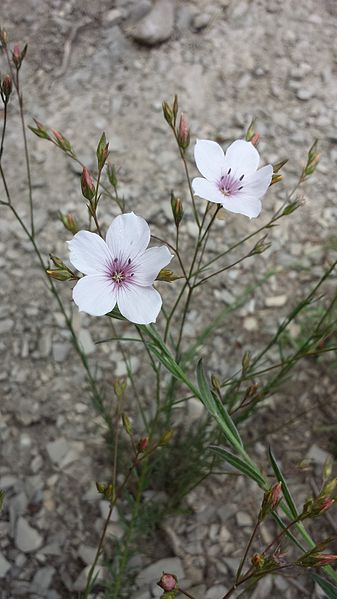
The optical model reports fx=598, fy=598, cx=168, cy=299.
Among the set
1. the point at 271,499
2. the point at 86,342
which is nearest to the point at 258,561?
the point at 271,499

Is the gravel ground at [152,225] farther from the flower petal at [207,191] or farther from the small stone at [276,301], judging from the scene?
the flower petal at [207,191]

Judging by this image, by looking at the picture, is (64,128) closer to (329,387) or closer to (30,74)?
(30,74)

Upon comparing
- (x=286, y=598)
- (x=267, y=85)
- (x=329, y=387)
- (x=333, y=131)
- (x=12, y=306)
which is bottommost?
(x=286, y=598)

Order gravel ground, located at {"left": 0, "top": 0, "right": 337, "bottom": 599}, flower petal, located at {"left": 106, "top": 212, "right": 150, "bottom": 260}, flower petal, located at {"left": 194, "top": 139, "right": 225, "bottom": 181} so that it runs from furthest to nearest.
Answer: gravel ground, located at {"left": 0, "top": 0, "right": 337, "bottom": 599}
flower petal, located at {"left": 194, "top": 139, "right": 225, "bottom": 181}
flower petal, located at {"left": 106, "top": 212, "right": 150, "bottom": 260}

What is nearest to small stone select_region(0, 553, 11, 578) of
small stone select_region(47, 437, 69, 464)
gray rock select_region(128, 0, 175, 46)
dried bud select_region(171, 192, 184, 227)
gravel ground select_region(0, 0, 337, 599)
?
gravel ground select_region(0, 0, 337, 599)

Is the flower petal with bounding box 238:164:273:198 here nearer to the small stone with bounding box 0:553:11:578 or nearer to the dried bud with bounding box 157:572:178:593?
the dried bud with bounding box 157:572:178:593

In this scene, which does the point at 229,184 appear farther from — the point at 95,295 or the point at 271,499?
the point at 271,499

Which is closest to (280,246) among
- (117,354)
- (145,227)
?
(117,354)
